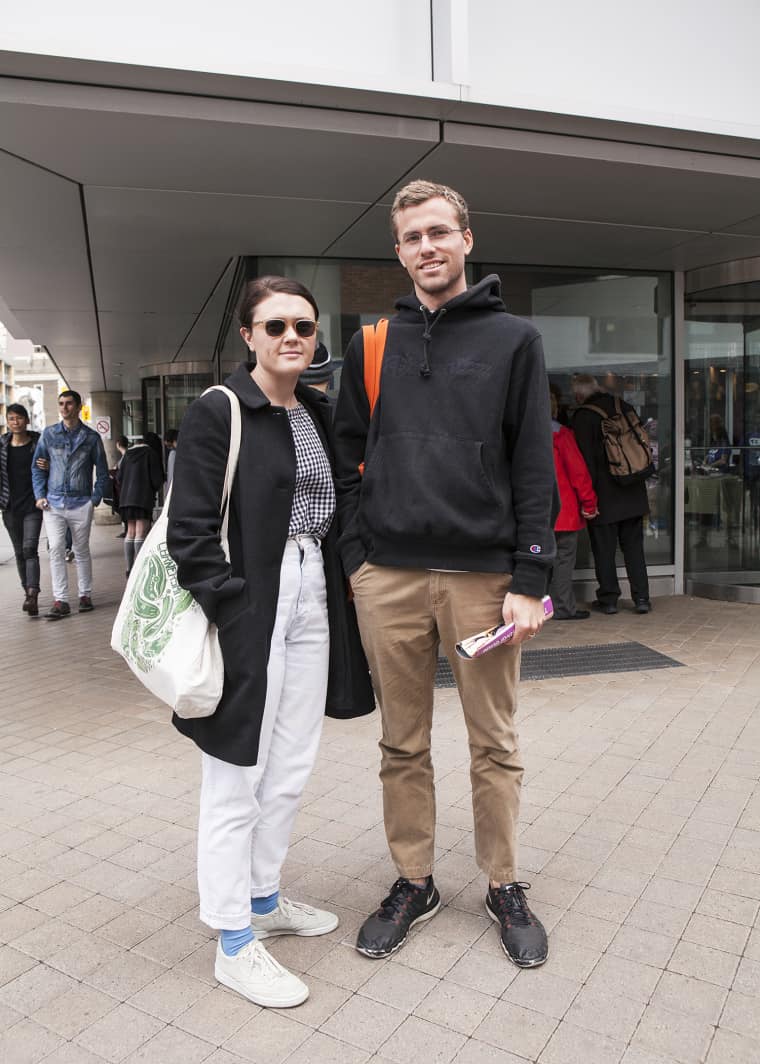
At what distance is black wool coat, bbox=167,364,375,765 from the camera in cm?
245

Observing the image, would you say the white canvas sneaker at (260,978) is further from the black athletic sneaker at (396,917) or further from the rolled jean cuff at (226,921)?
the black athletic sneaker at (396,917)

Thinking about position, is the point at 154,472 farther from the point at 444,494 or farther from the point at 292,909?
the point at 444,494

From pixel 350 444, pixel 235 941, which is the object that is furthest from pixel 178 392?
pixel 235 941

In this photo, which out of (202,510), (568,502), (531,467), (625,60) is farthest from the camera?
(568,502)

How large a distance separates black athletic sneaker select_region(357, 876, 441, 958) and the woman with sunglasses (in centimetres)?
28

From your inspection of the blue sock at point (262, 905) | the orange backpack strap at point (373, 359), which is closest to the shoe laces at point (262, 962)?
the blue sock at point (262, 905)

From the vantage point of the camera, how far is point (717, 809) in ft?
12.7

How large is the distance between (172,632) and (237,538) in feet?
1.01

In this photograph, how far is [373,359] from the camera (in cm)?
283

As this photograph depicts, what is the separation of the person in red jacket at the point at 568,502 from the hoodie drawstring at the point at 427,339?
5288mm

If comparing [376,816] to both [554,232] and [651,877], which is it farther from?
[554,232]

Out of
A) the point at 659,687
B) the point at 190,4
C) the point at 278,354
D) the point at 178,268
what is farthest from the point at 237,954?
the point at 178,268

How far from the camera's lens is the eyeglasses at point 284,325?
2600mm

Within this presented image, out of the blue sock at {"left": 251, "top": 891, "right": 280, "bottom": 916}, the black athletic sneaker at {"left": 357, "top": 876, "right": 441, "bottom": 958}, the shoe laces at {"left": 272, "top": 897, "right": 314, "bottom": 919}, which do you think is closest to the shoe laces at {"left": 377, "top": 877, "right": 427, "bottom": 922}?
the black athletic sneaker at {"left": 357, "top": 876, "right": 441, "bottom": 958}
